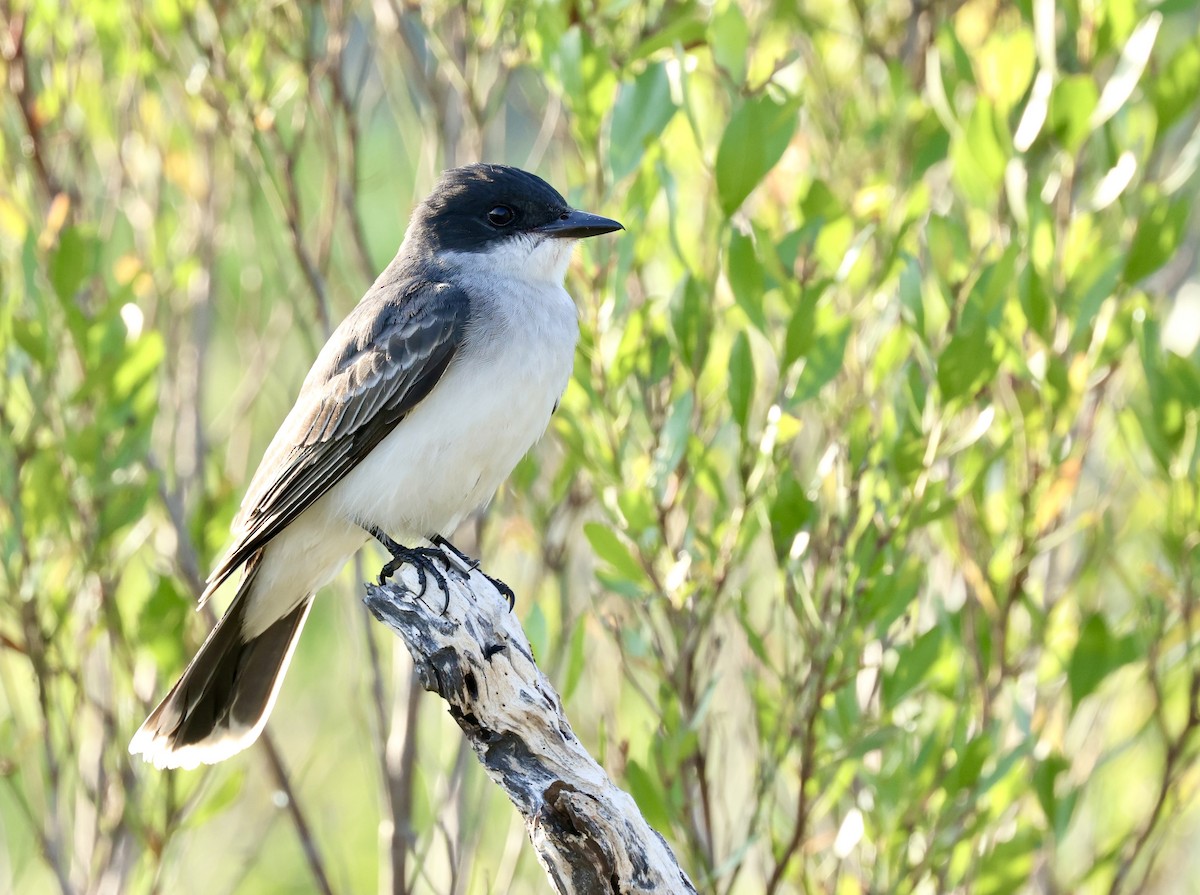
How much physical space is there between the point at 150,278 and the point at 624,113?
157 centimetres

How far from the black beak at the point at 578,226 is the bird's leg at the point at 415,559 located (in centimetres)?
90

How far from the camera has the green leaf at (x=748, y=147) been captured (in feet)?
10.6

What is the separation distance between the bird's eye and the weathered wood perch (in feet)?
4.37

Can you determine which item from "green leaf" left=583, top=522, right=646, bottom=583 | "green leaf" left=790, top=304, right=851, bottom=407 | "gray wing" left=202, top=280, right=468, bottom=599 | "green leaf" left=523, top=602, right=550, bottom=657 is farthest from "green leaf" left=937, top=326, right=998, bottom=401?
"gray wing" left=202, top=280, right=468, bottom=599

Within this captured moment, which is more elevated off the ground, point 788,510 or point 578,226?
point 578,226

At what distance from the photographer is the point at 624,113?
3.36 meters

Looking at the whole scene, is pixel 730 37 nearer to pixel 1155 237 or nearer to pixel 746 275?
pixel 746 275

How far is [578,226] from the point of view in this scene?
3.73 meters

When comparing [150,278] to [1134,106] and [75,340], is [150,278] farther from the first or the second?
[1134,106]

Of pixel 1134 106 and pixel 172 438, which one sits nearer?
pixel 1134 106

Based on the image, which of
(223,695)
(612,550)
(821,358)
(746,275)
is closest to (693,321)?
(746,275)

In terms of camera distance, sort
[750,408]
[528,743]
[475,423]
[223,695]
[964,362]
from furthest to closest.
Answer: [223,695] → [475,423] → [750,408] → [964,362] → [528,743]

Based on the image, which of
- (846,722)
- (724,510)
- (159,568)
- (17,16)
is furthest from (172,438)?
(846,722)

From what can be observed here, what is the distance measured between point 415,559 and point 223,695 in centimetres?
85
